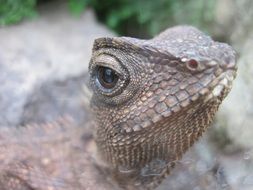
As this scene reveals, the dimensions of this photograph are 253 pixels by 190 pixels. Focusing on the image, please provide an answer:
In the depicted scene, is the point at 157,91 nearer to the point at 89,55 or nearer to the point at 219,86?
the point at 219,86

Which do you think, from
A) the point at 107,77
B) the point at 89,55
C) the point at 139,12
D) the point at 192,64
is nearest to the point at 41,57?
the point at 89,55

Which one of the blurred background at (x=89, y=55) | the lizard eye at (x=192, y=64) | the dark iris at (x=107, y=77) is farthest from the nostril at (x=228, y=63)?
the blurred background at (x=89, y=55)

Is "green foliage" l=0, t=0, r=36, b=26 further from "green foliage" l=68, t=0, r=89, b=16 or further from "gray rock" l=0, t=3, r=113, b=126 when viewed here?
"green foliage" l=68, t=0, r=89, b=16

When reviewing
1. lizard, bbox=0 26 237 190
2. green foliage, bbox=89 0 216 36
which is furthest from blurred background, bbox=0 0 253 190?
lizard, bbox=0 26 237 190

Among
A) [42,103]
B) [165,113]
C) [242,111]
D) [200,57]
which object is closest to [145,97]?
[165,113]

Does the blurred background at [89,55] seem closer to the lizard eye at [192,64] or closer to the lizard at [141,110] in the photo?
the lizard at [141,110]
